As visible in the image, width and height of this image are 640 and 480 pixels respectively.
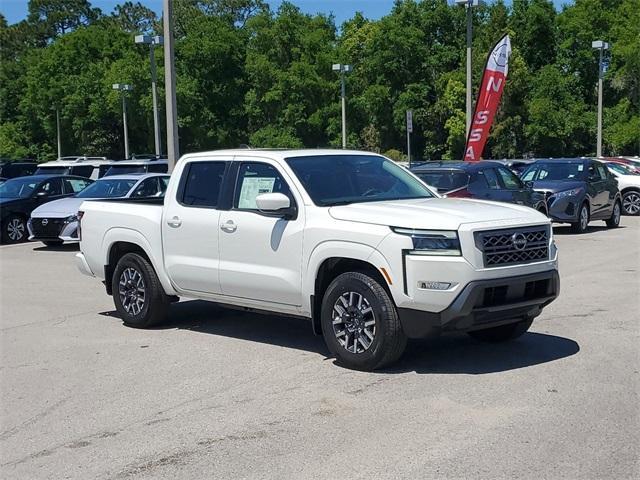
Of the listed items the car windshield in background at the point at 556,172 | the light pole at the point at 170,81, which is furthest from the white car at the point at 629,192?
the light pole at the point at 170,81

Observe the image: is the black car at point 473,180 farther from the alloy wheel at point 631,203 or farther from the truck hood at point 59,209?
the alloy wheel at point 631,203

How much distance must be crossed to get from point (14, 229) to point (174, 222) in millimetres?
12877

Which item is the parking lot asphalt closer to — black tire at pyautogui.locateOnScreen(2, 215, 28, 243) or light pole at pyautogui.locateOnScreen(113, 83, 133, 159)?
black tire at pyautogui.locateOnScreen(2, 215, 28, 243)

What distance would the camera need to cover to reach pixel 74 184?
2097 centimetres

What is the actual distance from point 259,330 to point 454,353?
92.7 inches

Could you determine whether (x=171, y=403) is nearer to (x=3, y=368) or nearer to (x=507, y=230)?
(x=3, y=368)

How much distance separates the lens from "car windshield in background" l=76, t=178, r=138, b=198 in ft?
59.6

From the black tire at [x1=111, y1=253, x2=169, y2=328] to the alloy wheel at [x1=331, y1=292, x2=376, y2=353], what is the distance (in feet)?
8.70

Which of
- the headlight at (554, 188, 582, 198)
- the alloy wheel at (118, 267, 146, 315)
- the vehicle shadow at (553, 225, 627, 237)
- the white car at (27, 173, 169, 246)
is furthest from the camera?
the vehicle shadow at (553, 225, 627, 237)

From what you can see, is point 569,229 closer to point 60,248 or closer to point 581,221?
point 581,221

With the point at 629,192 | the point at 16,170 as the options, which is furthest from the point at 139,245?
the point at 16,170

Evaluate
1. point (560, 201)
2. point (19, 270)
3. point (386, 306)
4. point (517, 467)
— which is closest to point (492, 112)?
point (560, 201)

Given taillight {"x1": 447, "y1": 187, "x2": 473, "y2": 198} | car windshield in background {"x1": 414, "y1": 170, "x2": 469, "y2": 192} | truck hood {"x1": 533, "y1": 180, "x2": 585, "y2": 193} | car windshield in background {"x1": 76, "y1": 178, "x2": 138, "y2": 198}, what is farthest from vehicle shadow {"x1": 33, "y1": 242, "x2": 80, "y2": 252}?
truck hood {"x1": 533, "y1": 180, "x2": 585, "y2": 193}

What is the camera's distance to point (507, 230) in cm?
684
